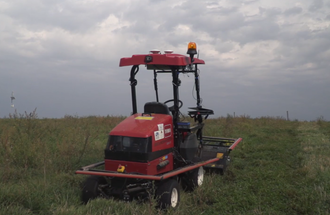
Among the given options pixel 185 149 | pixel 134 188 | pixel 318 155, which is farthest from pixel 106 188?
pixel 318 155

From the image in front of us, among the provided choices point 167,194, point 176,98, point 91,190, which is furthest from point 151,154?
point 176,98

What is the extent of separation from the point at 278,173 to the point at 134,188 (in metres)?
3.57

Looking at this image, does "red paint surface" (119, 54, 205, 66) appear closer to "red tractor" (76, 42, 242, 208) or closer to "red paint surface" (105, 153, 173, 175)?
"red tractor" (76, 42, 242, 208)

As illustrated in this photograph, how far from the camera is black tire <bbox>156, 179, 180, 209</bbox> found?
17.3 feet

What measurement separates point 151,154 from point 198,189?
122 centimetres

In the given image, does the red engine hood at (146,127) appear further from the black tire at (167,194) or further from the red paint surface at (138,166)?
the black tire at (167,194)

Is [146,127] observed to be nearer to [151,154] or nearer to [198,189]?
[151,154]

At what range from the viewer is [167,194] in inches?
208

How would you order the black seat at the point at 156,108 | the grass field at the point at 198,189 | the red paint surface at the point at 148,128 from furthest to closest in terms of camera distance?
the black seat at the point at 156,108 → the red paint surface at the point at 148,128 → the grass field at the point at 198,189

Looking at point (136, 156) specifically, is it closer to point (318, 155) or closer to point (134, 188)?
point (134, 188)

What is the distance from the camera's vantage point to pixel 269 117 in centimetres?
2019

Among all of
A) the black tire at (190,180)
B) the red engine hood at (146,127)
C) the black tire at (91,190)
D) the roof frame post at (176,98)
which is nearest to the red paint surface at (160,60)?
the roof frame post at (176,98)

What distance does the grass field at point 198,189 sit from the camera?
16.5 feet

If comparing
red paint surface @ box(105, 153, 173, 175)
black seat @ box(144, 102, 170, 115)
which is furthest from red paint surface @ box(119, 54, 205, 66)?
red paint surface @ box(105, 153, 173, 175)
